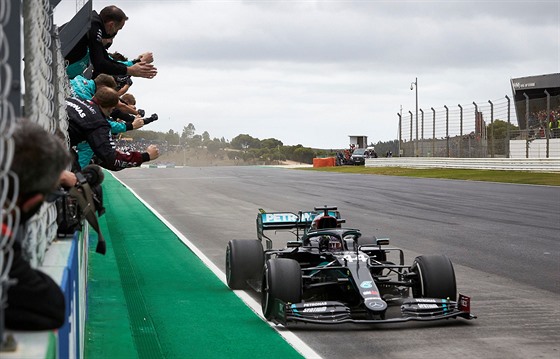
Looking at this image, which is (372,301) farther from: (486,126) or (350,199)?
(486,126)

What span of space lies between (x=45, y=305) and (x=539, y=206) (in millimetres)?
19802

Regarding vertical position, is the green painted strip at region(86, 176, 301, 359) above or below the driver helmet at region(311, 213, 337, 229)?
below

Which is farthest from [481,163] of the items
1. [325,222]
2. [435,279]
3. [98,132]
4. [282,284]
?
[98,132]

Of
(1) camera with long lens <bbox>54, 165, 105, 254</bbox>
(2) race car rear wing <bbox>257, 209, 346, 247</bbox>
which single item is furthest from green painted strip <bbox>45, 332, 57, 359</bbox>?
(2) race car rear wing <bbox>257, 209, 346, 247</bbox>

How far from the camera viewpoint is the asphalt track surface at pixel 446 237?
698 cm

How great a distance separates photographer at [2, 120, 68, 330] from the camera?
2611mm

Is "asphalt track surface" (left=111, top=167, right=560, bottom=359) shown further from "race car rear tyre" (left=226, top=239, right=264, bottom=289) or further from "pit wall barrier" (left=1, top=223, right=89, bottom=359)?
"pit wall barrier" (left=1, top=223, right=89, bottom=359)

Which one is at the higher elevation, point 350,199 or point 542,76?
point 542,76

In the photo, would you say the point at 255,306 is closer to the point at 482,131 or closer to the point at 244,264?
the point at 244,264

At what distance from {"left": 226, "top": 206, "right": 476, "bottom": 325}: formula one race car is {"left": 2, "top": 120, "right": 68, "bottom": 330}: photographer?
173 inches

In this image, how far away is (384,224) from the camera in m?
18.0

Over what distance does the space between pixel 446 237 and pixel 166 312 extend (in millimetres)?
7840

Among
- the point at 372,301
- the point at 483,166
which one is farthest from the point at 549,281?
the point at 483,166

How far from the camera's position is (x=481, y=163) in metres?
42.8
